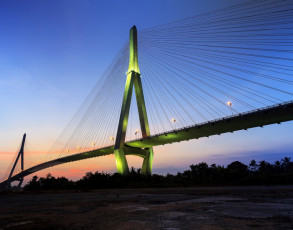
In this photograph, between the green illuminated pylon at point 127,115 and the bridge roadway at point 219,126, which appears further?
the green illuminated pylon at point 127,115

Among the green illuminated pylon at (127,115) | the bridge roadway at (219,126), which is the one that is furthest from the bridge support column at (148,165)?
the bridge roadway at (219,126)

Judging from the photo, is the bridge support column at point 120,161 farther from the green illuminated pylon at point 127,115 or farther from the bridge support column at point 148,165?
the bridge support column at point 148,165

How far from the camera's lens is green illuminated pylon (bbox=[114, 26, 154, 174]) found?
109ft

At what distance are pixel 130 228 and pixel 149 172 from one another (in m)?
35.8

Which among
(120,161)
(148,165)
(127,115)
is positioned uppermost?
(127,115)

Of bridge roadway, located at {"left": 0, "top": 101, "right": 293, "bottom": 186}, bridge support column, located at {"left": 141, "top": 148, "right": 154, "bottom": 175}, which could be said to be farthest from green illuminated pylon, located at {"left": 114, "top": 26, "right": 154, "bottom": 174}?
bridge roadway, located at {"left": 0, "top": 101, "right": 293, "bottom": 186}

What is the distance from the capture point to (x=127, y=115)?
1335 inches

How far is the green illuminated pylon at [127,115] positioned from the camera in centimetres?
3325

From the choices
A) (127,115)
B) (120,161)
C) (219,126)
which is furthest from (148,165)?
(219,126)

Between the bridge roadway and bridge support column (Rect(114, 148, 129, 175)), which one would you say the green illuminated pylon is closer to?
bridge support column (Rect(114, 148, 129, 175))

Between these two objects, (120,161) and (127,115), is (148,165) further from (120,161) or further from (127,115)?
(127,115)

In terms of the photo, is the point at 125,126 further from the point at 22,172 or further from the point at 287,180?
the point at 22,172

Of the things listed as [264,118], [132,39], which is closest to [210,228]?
[264,118]

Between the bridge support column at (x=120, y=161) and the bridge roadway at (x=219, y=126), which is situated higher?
the bridge roadway at (x=219, y=126)
